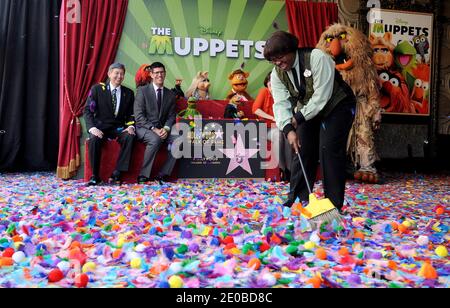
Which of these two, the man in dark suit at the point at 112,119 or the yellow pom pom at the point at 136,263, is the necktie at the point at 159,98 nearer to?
the man in dark suit at the point at 112,119

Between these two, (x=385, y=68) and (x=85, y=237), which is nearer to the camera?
(x=85, y=237)

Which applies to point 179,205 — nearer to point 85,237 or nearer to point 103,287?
point 85,237

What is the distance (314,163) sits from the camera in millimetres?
2689

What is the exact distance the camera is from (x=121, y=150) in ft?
13.8

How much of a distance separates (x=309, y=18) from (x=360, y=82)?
1.41m

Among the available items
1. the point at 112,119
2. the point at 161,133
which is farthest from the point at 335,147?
the point at 112,119

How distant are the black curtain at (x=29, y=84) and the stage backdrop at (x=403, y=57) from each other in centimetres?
425

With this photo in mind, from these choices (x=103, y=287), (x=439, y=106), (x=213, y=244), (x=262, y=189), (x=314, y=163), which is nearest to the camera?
(x=103, y=287)

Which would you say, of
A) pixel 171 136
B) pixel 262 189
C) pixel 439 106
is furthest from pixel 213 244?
pixel 439 106

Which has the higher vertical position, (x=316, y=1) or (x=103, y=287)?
(x=316, y=1)

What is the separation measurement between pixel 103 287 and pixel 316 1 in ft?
16.6

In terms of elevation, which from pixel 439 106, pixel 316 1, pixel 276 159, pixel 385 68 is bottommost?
pixel 276 159

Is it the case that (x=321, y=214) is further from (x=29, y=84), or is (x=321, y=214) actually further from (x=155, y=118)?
(x=29, y=84)

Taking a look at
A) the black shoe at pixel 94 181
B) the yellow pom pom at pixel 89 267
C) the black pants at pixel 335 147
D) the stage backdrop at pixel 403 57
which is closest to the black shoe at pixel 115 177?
the black shoe at pixel 94 181
